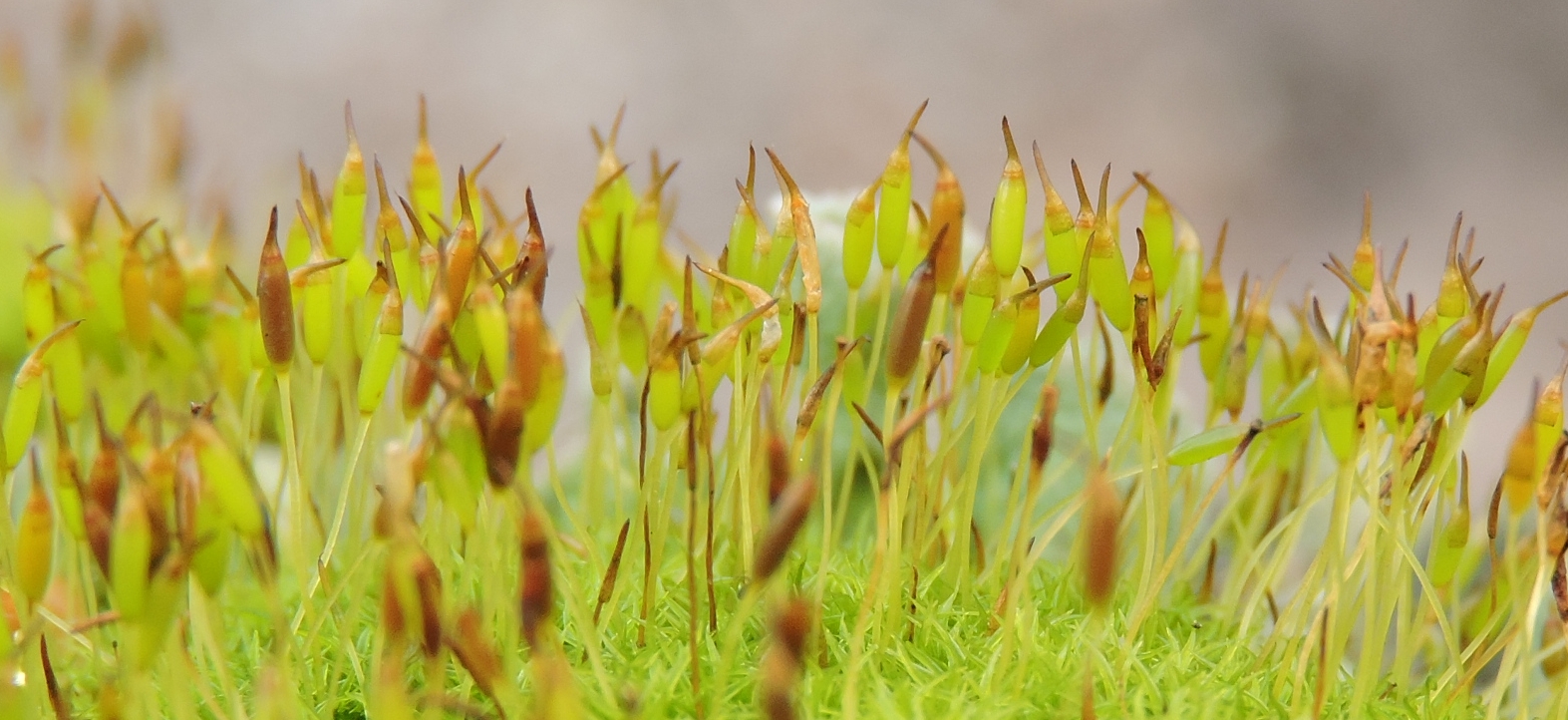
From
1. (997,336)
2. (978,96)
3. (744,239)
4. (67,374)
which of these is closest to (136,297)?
(67,374)

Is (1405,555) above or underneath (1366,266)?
underneath

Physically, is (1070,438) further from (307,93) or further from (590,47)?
(307,93)

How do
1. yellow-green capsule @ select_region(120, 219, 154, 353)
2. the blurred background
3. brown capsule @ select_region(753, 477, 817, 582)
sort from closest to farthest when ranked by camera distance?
brown capsule @ select_region(753, 477, 817, 582) < yellow-green capsule @ select_region(120, 219, 154, 353) < the blurred background

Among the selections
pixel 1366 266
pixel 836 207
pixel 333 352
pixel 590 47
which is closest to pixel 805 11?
pixel 590 47

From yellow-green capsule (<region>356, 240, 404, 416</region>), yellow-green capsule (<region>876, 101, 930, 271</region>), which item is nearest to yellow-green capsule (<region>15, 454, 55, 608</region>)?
yellow-green capsule (<region>356, 240, 404, 416</region>)

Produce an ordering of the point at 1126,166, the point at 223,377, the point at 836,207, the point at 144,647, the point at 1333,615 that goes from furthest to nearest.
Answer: the point at 1126,166 → the point at 836,207 → the point at 223,377 → the point at 1333,615 → the point at 144,647

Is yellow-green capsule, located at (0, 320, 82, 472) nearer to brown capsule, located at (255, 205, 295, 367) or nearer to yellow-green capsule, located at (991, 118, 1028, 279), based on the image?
brown capsule, located at (255, 205, 295, 367)
